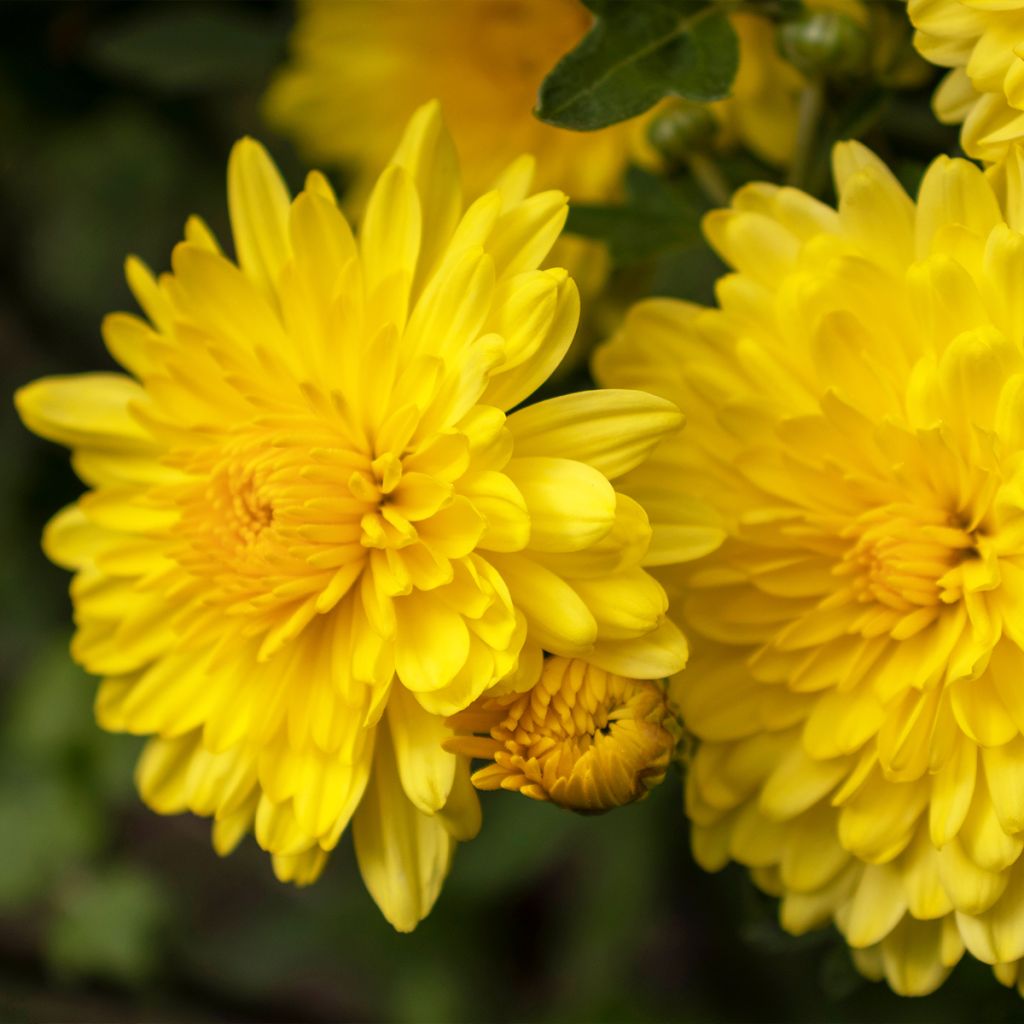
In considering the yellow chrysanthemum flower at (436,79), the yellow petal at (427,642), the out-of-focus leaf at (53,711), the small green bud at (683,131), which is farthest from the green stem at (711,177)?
the out-of-focus leaf at (53,711)

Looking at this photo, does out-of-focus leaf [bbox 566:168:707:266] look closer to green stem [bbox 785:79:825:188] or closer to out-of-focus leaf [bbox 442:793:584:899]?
green stem [bbox 785:79:825:188]

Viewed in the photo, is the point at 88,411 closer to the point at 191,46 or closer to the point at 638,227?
the point at 638,227

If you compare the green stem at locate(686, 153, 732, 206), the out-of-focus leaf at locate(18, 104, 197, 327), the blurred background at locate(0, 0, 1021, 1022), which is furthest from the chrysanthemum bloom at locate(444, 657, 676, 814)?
the out-of-focus leaf at locate(18, 104, 197, 327)

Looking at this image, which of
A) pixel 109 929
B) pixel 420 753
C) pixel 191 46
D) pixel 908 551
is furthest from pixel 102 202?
pixel 908 551

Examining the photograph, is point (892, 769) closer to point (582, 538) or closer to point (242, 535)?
point (582, 538)

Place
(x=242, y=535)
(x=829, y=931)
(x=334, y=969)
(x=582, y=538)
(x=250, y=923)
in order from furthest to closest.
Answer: (x=334, y=969), (x=250, y=923), (x=829, y=931), (x=242, y=535), (x=582, y=538)

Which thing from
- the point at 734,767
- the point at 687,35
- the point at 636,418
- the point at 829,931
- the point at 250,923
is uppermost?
the point at 687,35

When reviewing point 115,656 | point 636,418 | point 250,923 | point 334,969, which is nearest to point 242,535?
point 115,656
